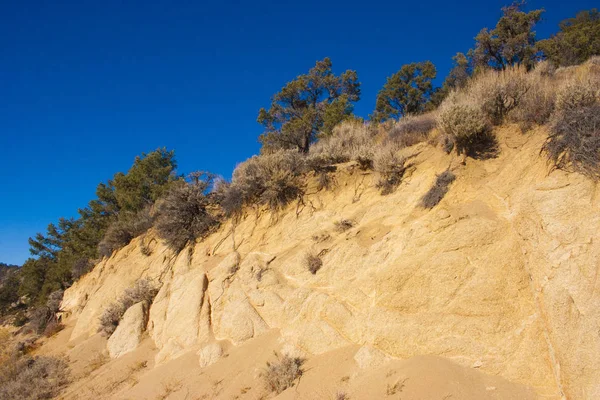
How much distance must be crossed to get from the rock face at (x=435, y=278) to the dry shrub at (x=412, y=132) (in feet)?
2.29

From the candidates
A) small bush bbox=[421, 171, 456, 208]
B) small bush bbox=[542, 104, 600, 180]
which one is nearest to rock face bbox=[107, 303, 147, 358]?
small bush bbox=[421, 171, 456, 208]

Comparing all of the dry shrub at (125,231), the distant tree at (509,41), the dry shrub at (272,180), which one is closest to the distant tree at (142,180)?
the dry shrub at (125,231)

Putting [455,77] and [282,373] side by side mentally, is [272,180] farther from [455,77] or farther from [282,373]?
[455,77]

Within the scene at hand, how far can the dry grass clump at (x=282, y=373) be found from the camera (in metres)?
5.33

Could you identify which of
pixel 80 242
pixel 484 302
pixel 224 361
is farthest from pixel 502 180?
pixel 80 242

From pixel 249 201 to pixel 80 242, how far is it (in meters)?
14.7

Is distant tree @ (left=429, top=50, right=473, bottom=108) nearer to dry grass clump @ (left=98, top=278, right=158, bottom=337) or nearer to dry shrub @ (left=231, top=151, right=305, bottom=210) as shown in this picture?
dry shrub @ (left=231, top=151, right=305, bottom=210)

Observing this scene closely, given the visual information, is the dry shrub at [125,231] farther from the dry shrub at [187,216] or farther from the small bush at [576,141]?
the small bush at [576,141]

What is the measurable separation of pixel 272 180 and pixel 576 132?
274 inches

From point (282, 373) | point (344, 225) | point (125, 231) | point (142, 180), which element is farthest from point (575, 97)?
point (142, 180)

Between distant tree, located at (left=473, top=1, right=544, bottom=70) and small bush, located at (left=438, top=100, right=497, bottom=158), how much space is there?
12.1m

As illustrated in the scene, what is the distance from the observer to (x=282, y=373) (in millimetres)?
5453

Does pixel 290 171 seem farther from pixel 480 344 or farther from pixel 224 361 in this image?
pixel 480 344

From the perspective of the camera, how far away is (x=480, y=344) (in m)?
4.52
